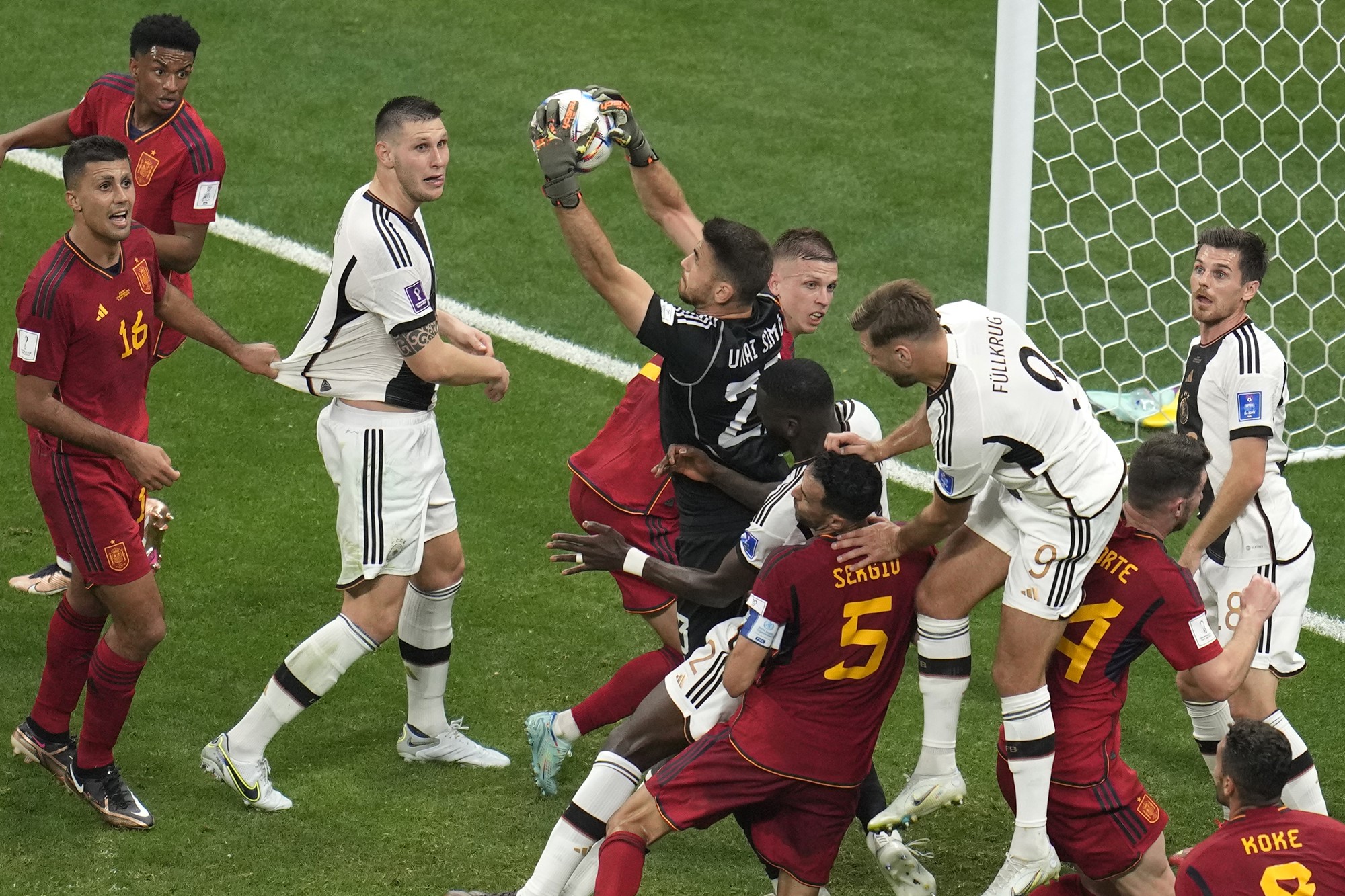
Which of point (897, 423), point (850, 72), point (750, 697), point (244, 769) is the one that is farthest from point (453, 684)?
point (850, 72)

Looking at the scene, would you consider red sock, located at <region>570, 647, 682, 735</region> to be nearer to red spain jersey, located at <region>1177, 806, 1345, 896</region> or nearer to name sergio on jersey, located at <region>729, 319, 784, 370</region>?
name sergio on jersey, located at <region>729, 319, 784, 370</region>

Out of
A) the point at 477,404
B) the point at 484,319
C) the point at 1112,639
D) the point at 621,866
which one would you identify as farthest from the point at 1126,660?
the point at 484,319

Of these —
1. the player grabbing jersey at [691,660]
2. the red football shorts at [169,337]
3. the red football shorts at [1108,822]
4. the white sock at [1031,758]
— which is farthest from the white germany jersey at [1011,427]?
the red football shorts at [169,337]

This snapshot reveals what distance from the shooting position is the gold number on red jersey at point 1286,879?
427 centimetres

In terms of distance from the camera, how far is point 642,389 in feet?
20.5

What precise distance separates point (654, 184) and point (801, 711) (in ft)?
7.47

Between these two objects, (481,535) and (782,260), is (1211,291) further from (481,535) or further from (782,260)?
(481,535)

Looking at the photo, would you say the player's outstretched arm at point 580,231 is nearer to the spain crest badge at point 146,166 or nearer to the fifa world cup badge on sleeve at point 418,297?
the fifa world cup badge on sleeve at point 418,297

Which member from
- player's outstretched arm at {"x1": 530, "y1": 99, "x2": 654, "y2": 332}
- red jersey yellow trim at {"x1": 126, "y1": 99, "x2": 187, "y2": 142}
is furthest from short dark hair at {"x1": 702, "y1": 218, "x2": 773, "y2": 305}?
red jersey yellow trim at {"x1": 126, "y1": 99, "x2": 187, "y2": 142}

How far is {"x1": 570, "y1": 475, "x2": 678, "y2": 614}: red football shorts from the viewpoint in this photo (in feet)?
19.2

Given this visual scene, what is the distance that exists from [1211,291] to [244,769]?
3596 millimetres

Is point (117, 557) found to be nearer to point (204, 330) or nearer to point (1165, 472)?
point (204, 330)

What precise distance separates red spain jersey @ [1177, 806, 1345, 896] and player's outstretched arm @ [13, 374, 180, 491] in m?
3.15

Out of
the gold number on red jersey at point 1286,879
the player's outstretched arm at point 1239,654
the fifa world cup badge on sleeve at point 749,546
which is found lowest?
the gold number on red jersey at point 1286,879
